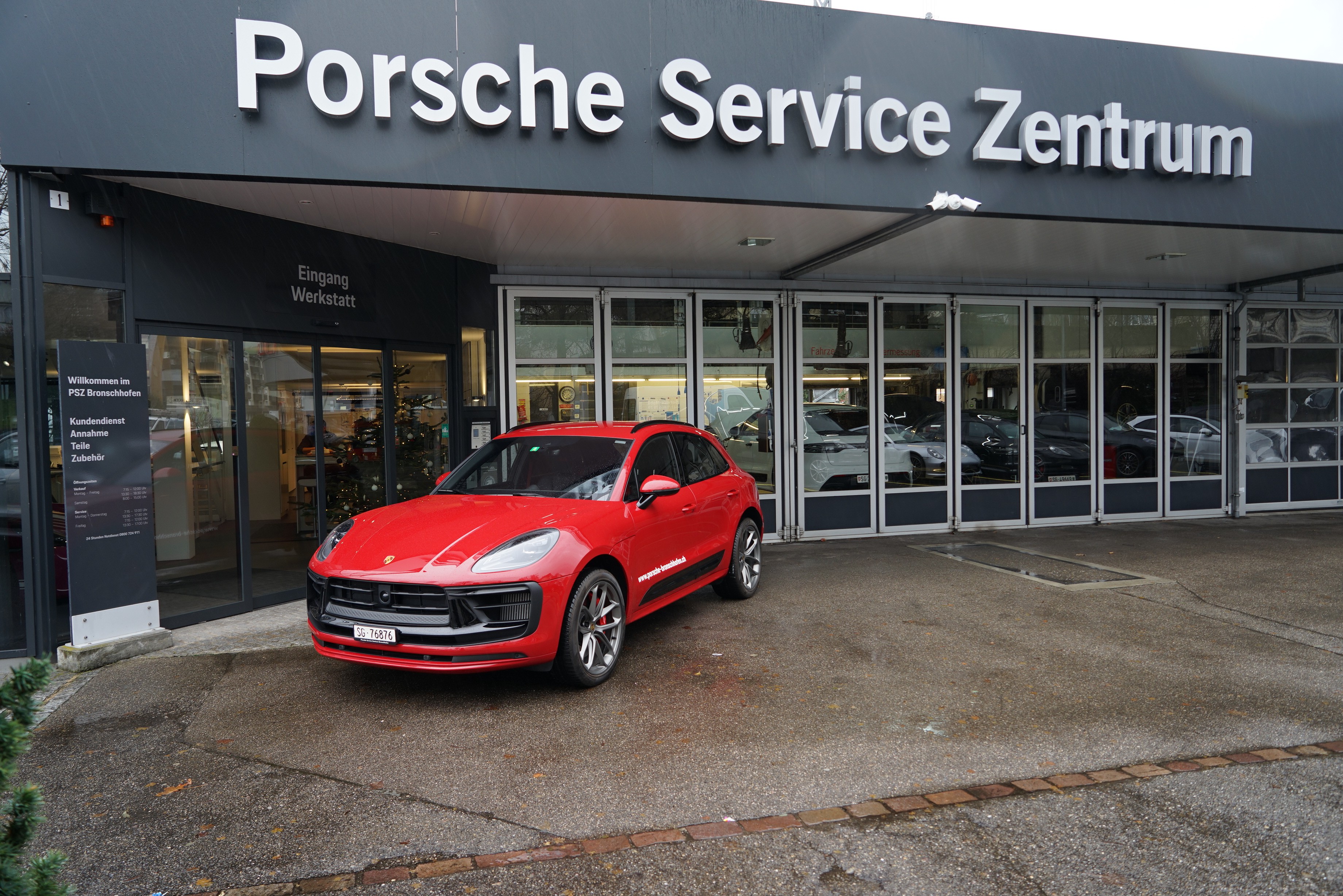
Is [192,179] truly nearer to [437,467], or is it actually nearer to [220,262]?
[220,262]

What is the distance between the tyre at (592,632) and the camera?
496cm

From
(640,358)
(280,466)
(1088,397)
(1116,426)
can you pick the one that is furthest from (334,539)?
(1116,426)

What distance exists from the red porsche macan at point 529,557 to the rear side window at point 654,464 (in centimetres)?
1

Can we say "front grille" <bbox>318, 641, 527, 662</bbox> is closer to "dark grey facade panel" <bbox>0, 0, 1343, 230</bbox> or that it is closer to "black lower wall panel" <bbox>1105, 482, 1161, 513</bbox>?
"dark grey facade panel" <bbox>0, 0, 1343, 230</bbox>

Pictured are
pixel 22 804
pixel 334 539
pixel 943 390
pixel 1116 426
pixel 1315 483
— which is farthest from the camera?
pixel 1315 483

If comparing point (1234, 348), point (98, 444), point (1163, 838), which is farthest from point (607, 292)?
point (1234, 348)

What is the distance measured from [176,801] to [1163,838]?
4.20 m

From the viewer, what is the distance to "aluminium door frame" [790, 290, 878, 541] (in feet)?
36.5

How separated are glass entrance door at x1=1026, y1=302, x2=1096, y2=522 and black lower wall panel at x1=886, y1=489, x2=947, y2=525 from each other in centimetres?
147

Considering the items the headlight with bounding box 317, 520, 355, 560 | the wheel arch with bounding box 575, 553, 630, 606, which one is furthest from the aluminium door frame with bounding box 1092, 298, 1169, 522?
the headlight with bounding box 317, 520, 355, 560

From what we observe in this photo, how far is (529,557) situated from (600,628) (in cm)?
74

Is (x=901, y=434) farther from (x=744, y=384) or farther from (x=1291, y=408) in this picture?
(x=1291, y=408)

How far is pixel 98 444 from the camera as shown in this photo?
5.93m

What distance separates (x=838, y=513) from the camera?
11.3 meters
